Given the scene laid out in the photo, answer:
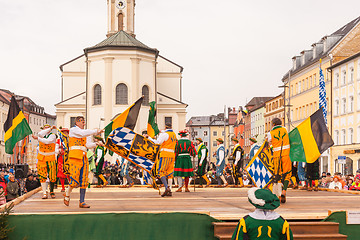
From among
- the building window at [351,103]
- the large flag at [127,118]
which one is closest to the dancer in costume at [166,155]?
the large flag at [127,118]

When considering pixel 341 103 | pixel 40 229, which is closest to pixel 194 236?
pixel 40 229

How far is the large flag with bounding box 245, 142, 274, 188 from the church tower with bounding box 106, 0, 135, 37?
66.6 metres

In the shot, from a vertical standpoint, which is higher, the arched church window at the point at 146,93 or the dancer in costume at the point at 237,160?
the arched church window at the point at 146,93

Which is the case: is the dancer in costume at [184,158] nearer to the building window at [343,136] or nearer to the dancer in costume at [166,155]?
the dancer in costume at [166,155]

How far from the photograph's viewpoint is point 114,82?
6988cm

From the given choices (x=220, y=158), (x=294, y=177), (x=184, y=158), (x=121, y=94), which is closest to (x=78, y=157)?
(x=184, y=158)

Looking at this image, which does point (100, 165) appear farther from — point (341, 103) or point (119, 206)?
point (341, 103)

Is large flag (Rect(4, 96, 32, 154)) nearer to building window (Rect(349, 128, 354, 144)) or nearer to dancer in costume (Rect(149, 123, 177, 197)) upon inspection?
dancer in costume (Rect(149, 123, 177, 197))

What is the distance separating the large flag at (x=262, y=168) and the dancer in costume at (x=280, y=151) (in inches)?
11.4

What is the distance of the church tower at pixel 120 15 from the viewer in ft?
Result: 260

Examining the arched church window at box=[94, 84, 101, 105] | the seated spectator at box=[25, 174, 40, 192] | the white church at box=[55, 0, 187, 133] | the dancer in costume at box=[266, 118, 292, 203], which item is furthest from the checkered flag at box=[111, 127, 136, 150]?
the arched church window at box=[94, 84, 101, 105]

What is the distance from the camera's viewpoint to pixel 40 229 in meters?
9.65

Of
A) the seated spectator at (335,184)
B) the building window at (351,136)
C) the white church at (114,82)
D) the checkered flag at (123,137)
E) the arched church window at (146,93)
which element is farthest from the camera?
the arched church window at (146,93)

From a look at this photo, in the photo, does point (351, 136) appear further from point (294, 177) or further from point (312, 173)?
point (312, 173)
